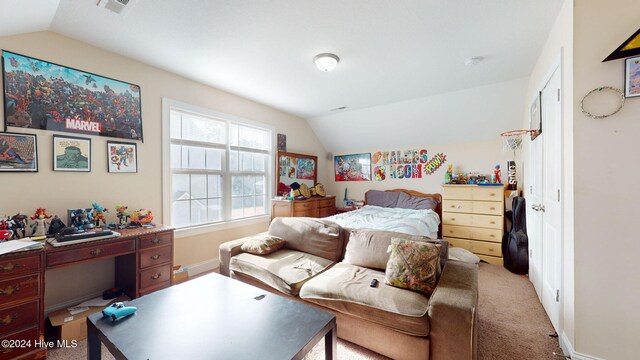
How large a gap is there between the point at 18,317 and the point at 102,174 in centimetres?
130

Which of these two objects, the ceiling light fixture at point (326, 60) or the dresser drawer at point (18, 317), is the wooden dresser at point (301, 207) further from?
the dresser drawer at point (18, 317)

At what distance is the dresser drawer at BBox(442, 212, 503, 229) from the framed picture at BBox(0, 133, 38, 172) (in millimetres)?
5005

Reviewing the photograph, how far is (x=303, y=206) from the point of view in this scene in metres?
4.28

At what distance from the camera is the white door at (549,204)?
5.90ft

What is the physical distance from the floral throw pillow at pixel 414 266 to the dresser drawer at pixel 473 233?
7.94ft

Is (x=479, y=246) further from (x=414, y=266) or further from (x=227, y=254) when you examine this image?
(x=227, y=254)

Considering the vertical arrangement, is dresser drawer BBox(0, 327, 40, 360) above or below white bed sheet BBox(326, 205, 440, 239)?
below

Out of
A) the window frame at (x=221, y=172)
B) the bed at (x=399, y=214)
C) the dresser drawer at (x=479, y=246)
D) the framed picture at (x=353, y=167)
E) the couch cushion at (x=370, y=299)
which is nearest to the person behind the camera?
the couch cushion at (x=370, y=299)

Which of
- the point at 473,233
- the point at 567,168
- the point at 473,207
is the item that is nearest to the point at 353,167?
the point at 473,207

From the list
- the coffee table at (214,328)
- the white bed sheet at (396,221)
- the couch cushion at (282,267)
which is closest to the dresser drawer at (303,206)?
the white bed sheet at (396,221)

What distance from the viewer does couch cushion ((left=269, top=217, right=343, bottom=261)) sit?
2.42 m

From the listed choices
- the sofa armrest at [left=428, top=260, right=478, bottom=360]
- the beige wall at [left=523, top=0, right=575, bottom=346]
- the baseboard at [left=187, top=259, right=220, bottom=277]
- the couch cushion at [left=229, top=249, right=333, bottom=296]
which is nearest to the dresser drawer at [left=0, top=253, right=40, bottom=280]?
the couch cushion at [left=229, top=249, right=333, bottom=296]

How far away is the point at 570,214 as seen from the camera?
155 cm

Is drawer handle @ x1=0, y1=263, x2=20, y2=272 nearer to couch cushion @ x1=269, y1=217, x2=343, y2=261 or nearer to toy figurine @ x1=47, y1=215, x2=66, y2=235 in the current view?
toy figurine @ x1=47, y1=215, x2=66, y2=235
